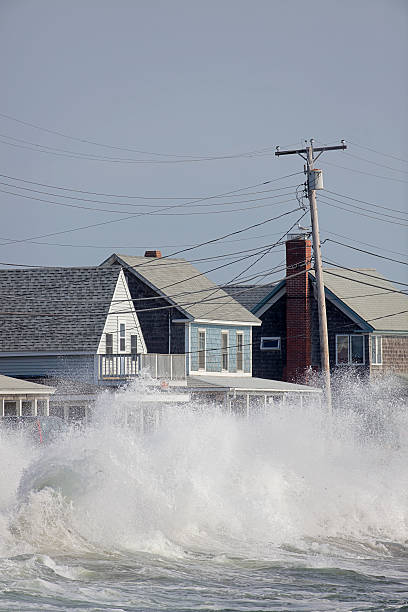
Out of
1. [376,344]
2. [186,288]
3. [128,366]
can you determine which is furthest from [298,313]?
[128,366]

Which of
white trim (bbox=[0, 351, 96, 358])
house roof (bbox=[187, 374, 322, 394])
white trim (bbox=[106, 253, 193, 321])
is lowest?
house roof (bbox=[187, 374, 322, 394])

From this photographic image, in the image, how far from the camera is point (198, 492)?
21.1m

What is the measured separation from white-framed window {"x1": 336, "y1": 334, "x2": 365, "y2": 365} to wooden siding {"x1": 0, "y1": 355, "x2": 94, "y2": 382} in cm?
1664

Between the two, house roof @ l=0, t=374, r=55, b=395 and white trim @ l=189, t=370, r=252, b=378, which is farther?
white trim @ l=189, t=370, r=252, b=378

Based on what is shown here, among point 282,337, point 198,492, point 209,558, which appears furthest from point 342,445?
point 282,337

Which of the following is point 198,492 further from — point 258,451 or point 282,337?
point 282,337

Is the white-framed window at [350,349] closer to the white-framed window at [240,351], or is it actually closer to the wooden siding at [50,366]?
the white-framed window at [240,351]

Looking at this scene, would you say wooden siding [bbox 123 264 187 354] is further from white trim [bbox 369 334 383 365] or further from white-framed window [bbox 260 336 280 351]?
white trim [bbox 369 334 383 365]

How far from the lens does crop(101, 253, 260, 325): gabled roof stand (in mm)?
50625

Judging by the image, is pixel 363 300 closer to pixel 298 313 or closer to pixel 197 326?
pixel 298 313

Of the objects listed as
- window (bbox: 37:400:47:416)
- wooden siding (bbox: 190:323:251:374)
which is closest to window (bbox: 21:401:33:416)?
window (bbox: 37:400:47:416)

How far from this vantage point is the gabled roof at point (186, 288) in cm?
5062

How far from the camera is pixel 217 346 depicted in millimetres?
51719

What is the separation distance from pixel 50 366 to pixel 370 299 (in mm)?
21490
